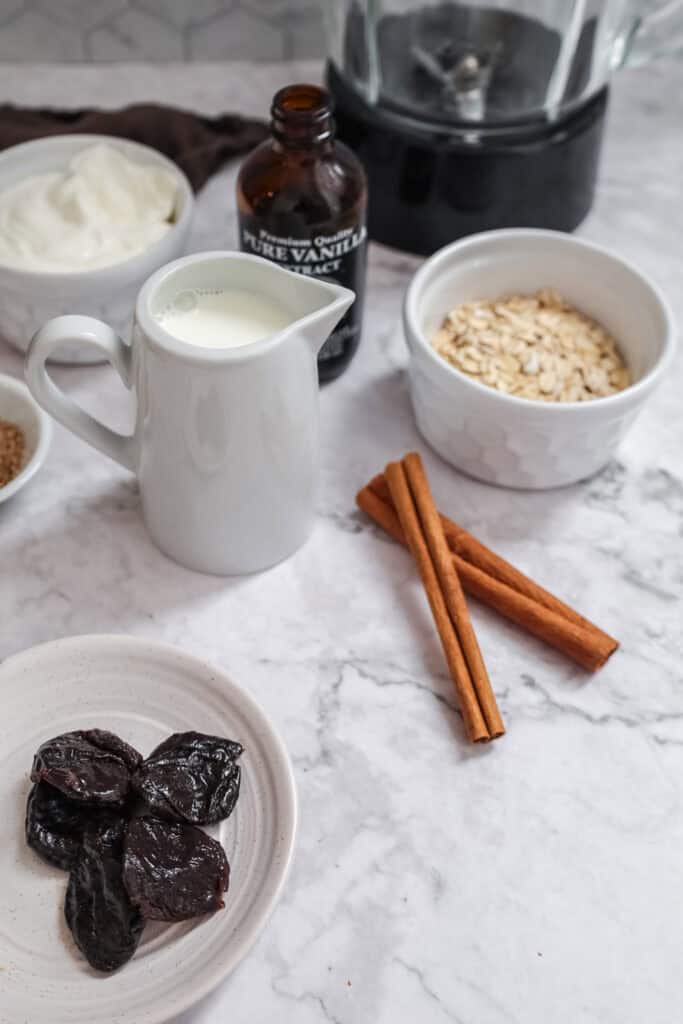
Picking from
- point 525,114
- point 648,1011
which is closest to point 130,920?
point 648,1011

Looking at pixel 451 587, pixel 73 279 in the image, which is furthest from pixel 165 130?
pixel 451 587

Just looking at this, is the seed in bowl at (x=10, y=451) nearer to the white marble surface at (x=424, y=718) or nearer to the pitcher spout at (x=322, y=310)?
the white marble surface at (x=424, y=718)

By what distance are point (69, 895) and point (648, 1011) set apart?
29 centimetres

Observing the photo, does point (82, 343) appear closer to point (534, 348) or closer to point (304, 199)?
point (304, 199)

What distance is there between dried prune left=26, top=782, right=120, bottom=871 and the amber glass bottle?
391 mm

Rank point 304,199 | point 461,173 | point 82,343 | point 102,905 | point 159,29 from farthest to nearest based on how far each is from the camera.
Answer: point 159,29
point 461,173
point 304,199
point 82,343
point 102,905

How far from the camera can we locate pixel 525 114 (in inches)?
35.7

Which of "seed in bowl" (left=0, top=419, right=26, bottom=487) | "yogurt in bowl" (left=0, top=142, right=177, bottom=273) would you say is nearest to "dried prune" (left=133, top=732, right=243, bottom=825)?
"seed in bowl" (left=0, top=419, right=26, bottom=487)

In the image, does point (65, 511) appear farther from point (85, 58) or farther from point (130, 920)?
point (85, 58)

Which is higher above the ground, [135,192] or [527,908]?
[135,192]

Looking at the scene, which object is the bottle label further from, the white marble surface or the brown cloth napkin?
the brown cloth napkin

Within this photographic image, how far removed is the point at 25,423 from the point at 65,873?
0.33 m

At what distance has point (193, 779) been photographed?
1.92 ft

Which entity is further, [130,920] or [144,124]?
[144,124]
